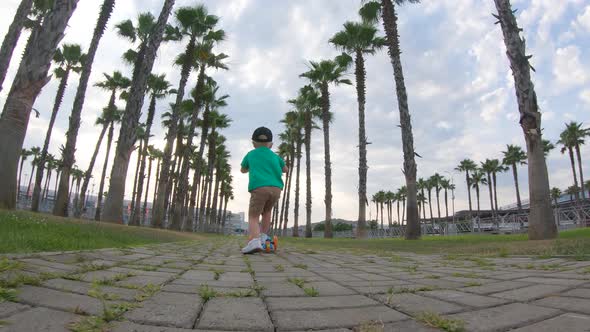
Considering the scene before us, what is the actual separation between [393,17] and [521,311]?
53.2ft

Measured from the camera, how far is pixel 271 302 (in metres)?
2.03

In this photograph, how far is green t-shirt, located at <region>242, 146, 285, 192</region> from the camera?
212 inches

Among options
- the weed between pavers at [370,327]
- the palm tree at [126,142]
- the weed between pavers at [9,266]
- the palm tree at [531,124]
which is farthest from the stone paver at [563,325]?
the palm tree at [126,142]

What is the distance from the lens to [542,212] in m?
8.69

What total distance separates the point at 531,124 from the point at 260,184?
27.5 feet

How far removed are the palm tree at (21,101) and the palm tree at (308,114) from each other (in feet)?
70.9

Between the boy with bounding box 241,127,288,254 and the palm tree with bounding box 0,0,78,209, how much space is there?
19.4 ft

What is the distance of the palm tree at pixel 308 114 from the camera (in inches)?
1126

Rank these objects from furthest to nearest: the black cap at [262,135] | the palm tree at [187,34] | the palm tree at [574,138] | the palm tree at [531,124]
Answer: the palm tree at [574,138]
the palm tree at [187,34]
the palm tree at [531,124]
the black cap at [262,135]

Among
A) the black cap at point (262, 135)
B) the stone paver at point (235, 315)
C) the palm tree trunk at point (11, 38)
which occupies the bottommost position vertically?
the stone paver at point (235, 315)

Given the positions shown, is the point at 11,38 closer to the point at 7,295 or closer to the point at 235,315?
the point at 7,295

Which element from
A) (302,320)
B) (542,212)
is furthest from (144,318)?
(542,212)

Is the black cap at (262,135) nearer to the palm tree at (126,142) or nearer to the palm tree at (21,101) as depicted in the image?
the palm tree at (21,101)

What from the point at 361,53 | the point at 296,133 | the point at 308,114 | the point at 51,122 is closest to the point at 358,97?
the point at 361,53
